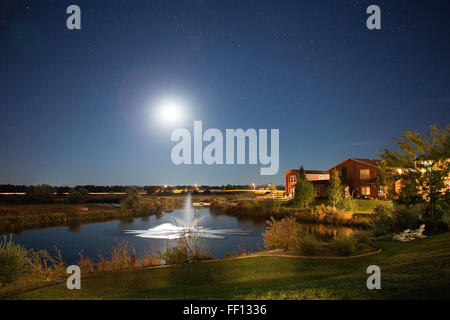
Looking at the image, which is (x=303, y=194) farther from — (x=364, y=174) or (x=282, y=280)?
(x=282, y=280)

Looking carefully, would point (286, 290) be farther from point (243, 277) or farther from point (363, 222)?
point (363, 222)

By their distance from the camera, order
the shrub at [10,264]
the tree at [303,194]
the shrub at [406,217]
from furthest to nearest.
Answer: the tree at [303,194], the shrub at [406,217], the shrub at [10,264]

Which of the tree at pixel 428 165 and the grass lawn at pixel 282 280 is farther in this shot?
the tree at pixel 428 165

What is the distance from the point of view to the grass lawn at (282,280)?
5.62m

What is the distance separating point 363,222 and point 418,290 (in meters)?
22.7

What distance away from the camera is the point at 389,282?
6.06 metres

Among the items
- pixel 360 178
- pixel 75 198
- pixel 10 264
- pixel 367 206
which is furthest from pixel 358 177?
pixel 75 198

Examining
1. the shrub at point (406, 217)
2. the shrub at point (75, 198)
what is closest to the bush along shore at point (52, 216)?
the shrub at point (75, 198)

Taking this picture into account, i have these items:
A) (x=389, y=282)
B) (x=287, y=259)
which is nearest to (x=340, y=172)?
(x=287, y=259)

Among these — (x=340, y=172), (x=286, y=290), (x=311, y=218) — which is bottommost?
(x=311, y=218)

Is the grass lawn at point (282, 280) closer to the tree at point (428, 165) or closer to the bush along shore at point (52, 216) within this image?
the tree at point (428, 165)

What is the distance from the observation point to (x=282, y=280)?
8102 mm

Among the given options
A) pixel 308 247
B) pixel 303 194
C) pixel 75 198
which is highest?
pixel 303 194

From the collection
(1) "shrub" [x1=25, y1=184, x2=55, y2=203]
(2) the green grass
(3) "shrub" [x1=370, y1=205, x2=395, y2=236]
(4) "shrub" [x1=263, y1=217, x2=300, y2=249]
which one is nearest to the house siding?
(2) the green grass
